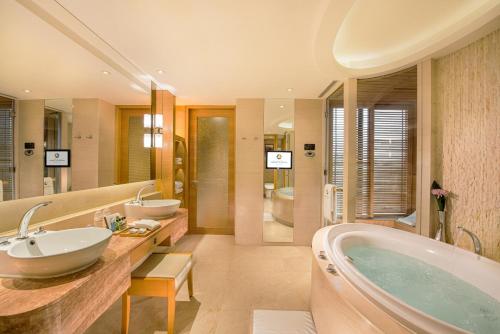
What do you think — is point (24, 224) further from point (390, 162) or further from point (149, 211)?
point (390, 162)

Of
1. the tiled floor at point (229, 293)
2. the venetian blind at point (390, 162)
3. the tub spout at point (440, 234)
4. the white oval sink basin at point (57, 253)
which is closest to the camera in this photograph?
the white oval sink basin at point (57, 253)

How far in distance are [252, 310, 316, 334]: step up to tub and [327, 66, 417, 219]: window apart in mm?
1706

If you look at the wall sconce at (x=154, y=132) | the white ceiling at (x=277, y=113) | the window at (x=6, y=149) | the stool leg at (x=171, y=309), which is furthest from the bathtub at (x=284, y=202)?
the window at (x=6, y=149)

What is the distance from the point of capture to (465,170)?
69.4 inches

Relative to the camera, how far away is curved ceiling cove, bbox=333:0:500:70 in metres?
1.56

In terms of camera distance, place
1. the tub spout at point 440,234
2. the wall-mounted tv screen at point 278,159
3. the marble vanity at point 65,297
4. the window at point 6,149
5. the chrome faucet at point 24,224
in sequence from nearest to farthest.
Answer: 1. the marble vanity at point 65,297
2. the chrome faucet at point 24,224
3. the window at point 6,149
4. the tub spout at point 440,234
5. the wall-mounted tv screen at point 278,159

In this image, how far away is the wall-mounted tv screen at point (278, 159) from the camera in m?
3.29

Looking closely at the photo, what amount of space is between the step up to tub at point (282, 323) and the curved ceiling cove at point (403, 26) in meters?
2.48

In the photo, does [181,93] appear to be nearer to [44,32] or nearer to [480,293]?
[44,32]

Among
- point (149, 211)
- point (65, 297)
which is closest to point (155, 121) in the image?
point (149, 211)

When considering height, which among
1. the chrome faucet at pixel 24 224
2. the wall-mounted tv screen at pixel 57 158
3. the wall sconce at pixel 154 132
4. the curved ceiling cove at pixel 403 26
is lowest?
the chrome faucet at pixel 24 224

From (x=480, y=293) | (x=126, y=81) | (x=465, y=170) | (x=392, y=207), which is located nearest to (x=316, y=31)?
(x=465, y=170)

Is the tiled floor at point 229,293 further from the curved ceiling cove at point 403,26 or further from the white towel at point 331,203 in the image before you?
the curved ceiling cove at point 403,26

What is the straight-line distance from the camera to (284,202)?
335cm
